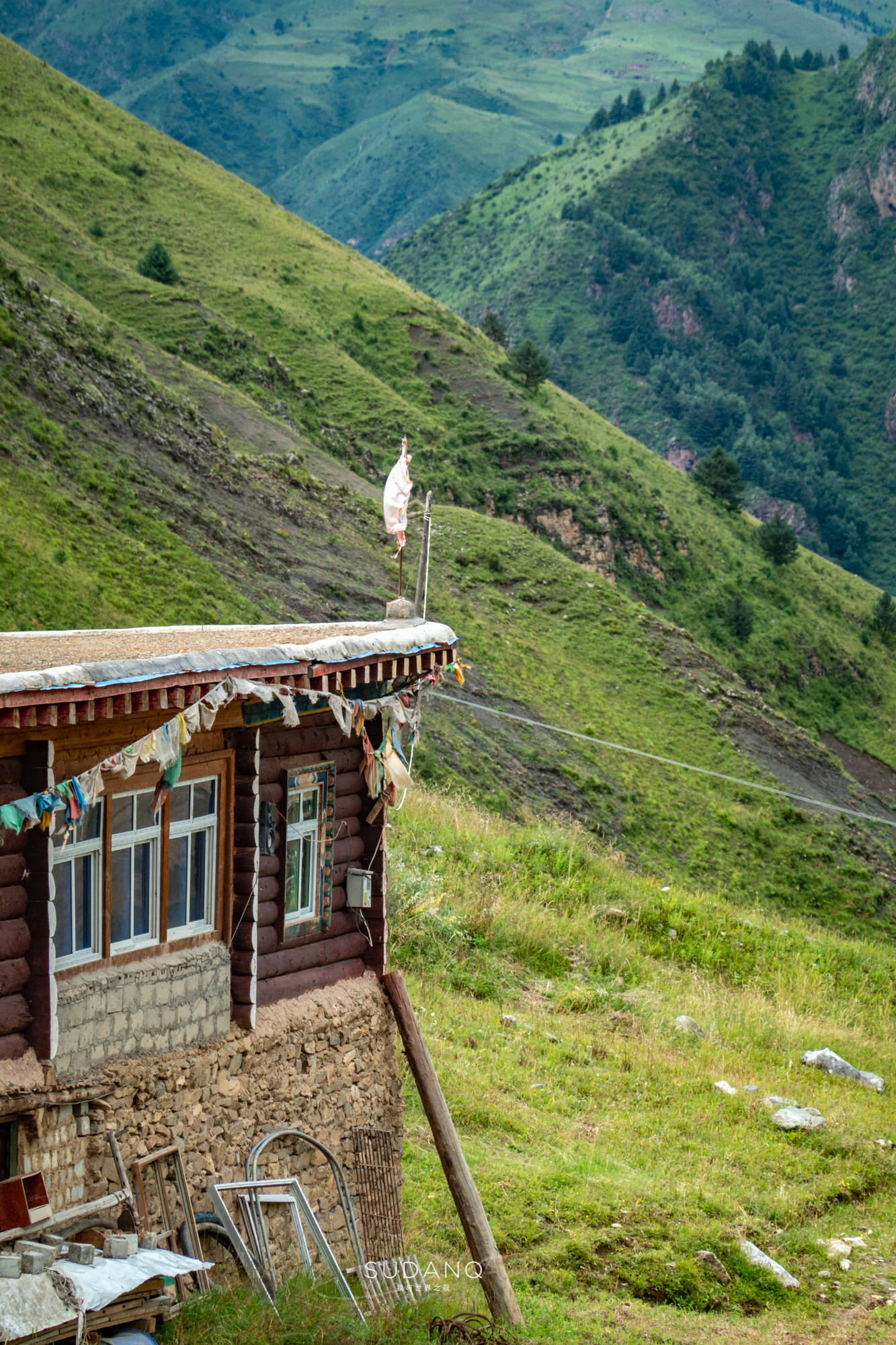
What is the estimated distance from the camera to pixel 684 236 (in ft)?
485

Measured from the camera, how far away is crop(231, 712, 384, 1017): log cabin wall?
9141mm

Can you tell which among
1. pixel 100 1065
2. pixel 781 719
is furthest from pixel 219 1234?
pixel 781 719

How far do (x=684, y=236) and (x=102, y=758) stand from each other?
153m

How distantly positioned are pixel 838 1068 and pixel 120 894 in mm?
11737

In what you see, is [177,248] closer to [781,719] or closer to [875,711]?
[781,719]

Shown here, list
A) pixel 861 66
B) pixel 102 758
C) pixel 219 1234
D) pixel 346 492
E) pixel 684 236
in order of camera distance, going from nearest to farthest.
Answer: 1. pixel 102 758
2. pixel 219 1234
3. pixel 346 492
4. pixel 684 236
5. pixel 861 66

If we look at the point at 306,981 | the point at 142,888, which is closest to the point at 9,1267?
the point at 142,888

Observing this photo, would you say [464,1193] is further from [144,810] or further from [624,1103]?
[624,1103]

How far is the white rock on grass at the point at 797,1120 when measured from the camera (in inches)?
565

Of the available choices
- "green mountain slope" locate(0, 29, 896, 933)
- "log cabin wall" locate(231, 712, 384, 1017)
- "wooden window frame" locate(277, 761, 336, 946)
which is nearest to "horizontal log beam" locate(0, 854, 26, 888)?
"log cabin wall" locate(231, 712, 384, 1017)

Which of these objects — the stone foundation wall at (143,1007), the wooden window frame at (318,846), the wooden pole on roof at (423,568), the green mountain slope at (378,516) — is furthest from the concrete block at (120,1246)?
the green mountain slope at (378,516)

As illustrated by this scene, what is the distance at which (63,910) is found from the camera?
7645 millimetres

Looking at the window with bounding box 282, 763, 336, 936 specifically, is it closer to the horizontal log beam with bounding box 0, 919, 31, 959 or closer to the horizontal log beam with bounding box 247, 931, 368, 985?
the horizontal log beam with bounding box 247, 931, 368, 985

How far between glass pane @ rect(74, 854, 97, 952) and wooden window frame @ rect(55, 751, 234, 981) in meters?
0.07
